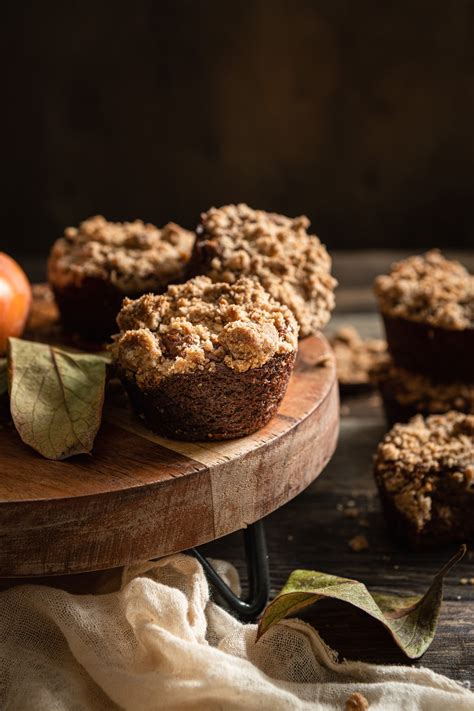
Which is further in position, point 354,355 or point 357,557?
point 354,355

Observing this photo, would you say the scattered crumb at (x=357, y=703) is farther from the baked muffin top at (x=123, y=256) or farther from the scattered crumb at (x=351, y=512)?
the baked muffin top at (x=123, y=256)

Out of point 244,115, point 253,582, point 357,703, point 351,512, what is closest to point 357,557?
point 351,512

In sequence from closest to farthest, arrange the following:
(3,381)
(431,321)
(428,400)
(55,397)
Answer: (55,397), (3,381), (431,321), (428,400)

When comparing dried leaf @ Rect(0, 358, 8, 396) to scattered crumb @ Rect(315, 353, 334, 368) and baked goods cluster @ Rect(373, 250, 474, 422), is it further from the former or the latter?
baked goods cluster @ Rect(373, 250, 474, 422)

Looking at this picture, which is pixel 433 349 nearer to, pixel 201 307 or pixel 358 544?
pixel 358 544

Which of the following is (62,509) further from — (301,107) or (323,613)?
(301,107)

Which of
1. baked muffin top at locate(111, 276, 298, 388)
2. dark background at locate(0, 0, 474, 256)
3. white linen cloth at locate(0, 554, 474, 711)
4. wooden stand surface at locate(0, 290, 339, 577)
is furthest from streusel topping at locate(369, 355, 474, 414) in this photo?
dark background at locate(0, 0, 474, 256)
